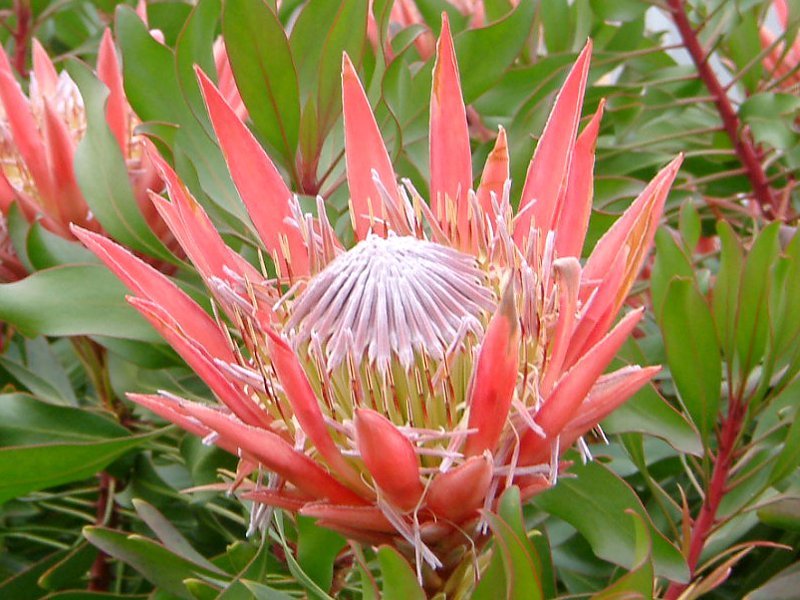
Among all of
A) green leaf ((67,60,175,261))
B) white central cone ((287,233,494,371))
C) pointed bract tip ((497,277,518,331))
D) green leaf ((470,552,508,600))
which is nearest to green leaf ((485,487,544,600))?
green leaf ((470,552,508,600))

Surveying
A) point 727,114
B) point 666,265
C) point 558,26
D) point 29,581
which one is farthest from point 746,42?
point 29,581

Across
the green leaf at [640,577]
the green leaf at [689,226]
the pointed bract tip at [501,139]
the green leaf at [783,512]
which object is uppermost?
the pointed bract tip at [501,139]

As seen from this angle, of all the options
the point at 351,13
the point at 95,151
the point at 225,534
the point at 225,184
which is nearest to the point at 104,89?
the point at 95,151

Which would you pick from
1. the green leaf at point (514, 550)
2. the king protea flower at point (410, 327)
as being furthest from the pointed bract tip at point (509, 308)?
the green leaf at point (514, 550)

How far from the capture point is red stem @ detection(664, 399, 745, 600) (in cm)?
92

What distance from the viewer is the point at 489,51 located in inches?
41.5

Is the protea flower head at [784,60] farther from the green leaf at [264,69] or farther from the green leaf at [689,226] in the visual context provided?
the green leaf at [264,69]

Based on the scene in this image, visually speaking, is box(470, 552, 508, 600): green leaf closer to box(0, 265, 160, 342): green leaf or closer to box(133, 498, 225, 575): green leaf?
box(133, 498, 225, 575): green leaf

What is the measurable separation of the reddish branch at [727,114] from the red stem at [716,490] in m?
0.45

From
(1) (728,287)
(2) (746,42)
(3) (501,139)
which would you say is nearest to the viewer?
(3) (501,139)

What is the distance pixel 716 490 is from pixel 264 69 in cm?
58

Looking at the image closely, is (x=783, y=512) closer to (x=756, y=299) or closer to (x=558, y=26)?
(x=756, y=299)

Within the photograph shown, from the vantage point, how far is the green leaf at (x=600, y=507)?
0.86 meters

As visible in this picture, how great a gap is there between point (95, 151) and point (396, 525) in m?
0.57
